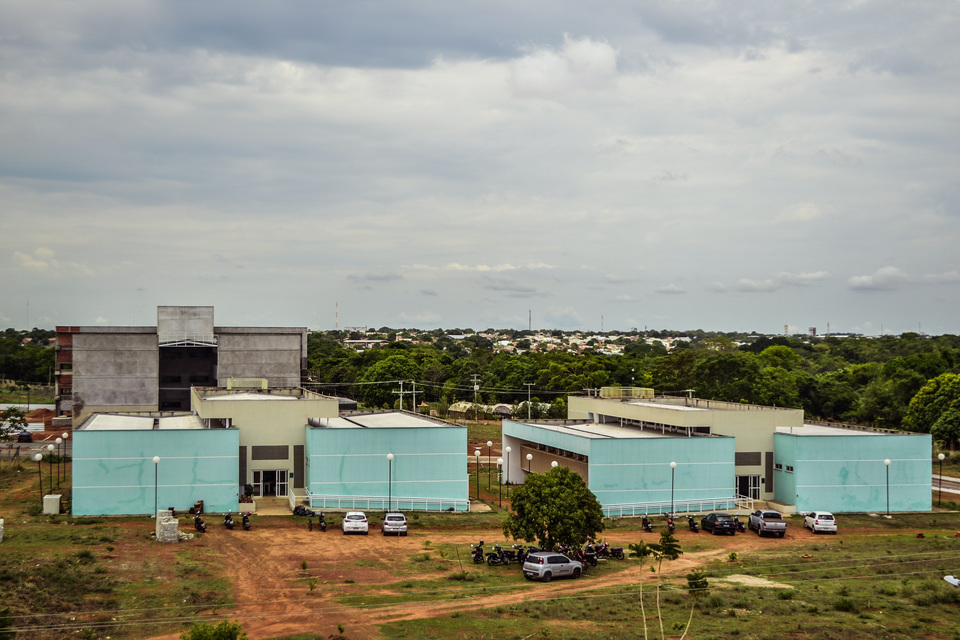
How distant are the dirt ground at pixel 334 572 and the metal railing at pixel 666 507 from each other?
455 centimetres

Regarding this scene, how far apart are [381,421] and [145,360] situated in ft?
159

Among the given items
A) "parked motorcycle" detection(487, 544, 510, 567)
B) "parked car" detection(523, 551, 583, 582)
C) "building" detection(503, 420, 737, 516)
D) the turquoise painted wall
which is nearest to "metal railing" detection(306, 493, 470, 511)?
"building" detection(503, 420, 737, 516)

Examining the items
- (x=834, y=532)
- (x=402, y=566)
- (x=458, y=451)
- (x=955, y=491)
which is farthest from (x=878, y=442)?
(x=402, y=566)

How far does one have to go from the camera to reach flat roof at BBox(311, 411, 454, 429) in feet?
178

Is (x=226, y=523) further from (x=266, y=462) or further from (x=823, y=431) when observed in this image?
(x=823, y=431)

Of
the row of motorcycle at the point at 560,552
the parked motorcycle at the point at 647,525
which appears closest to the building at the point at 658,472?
the parked motorcycle at the point at 647,525

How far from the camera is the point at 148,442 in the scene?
149 feet

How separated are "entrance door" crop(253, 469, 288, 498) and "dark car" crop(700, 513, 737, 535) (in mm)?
25445

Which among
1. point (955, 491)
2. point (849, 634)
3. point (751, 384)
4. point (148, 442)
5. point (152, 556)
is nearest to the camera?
point (849, 634)

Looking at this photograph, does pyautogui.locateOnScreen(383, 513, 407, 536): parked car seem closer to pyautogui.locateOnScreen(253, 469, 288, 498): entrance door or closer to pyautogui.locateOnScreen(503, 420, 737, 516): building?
pyautogui.locateOnScreen(253, 469, 288, 498): entrance door

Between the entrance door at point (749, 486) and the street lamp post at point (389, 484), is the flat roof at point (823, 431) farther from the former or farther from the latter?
the street lamp post at point (389, 484)

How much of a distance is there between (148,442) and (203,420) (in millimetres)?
10512

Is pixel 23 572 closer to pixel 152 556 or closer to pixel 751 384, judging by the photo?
pixel 152 556

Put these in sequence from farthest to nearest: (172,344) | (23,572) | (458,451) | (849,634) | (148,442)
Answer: (172,344)
(458,451)
(148,442)
(23,572)
(849,634)
